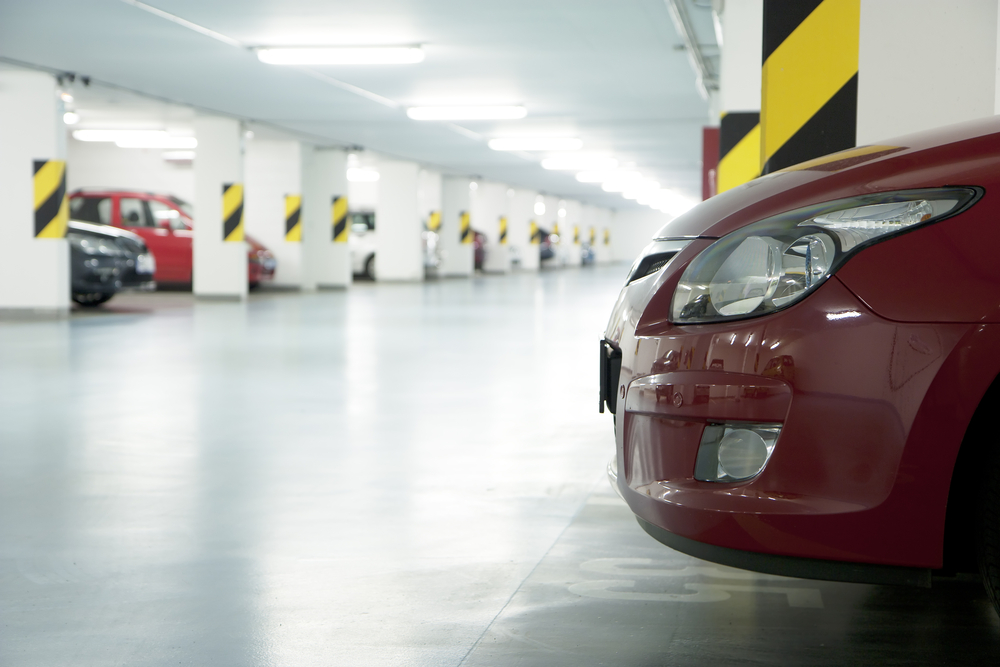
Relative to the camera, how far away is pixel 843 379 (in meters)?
1.59

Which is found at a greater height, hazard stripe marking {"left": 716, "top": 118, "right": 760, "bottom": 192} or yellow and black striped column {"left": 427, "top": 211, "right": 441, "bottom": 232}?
yellow and black striped column {"left": 427, "top": 211, "right": 441, "bottom": 232}

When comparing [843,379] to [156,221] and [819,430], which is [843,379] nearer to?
[819,430]

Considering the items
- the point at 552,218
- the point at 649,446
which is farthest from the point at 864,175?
the point at 552,218

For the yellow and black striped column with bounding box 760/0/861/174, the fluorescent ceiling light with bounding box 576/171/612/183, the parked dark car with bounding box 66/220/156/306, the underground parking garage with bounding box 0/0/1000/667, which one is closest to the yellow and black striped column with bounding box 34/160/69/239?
the parked dark car with bounding box 66/220/156/306

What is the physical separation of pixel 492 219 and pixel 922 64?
2825 centimetres

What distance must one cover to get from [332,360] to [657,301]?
5.71 meters

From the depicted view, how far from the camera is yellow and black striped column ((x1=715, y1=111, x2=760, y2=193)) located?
6348mm

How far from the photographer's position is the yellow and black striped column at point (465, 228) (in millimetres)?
27344

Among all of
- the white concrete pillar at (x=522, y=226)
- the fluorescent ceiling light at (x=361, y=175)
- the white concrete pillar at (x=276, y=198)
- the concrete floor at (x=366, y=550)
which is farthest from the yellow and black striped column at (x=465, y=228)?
the concrete floor at (x=366, y=550)

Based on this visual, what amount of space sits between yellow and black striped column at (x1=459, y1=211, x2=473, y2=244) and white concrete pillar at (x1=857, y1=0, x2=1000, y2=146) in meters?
24.5

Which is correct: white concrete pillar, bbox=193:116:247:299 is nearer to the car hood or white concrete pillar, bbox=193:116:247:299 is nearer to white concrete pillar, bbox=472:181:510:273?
the car hood

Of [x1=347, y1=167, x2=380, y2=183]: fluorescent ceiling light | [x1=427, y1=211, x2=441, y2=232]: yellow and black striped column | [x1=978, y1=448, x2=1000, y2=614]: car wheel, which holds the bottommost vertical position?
[x1=978, y1=448, x2=1000, y2=614]: car wheel

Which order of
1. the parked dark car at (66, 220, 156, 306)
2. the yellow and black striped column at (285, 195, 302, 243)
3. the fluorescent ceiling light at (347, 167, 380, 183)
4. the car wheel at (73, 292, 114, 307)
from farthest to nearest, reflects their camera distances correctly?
the fluorescent ceiling light at (347, 167, 380, 183) → the yellow and black striped column at (285, 195, 302, 243) → the car wheel at (73, 292, 114, 307) → the parked dark car at (66, 220, 156, 306)

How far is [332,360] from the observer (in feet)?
24.1
